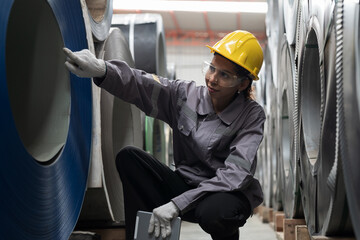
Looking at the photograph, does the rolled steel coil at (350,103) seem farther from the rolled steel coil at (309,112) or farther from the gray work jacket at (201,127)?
the rolled steel coil at (309,112)

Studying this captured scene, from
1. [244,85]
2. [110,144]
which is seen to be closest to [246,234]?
[110,144]

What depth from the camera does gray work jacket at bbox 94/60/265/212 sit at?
1790mm

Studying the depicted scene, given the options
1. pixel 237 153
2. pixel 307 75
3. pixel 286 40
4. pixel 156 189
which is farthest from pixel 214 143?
pixel 286 40

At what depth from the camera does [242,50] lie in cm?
201

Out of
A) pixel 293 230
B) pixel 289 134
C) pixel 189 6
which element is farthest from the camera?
pixel 189 6

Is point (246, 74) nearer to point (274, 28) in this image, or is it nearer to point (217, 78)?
point (217, 78)

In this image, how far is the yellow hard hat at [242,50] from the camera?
6.52 feet

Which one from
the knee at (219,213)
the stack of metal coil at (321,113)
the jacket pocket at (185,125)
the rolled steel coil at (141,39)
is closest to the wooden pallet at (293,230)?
the stack of metal coil at (321,113)

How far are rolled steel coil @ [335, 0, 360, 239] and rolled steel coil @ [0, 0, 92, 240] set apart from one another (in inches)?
33.5

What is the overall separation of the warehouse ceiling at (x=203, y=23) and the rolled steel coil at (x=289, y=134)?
16.5ft

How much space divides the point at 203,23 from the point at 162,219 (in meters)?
8.38

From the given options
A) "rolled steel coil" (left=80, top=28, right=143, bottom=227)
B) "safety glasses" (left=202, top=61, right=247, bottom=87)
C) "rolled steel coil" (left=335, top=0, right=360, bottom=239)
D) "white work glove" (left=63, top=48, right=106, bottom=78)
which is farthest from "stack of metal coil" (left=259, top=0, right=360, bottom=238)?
"rolled steel coil" (left=80, top=28, right=143, bottom=227)

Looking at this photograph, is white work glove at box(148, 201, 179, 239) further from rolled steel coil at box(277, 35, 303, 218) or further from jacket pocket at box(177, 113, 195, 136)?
rolled steel coil at box(277, 35, 303, 218)

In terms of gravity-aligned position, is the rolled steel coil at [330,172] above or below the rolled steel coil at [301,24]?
below
